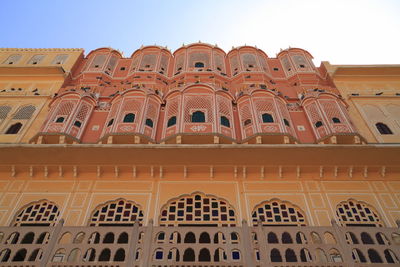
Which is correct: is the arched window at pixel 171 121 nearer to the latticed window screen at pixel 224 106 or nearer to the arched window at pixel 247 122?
the latticed window screen at pixel 224 106

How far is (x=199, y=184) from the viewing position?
33.6ft

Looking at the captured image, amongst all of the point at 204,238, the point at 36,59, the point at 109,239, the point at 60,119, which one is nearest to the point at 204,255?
the point at 204,238

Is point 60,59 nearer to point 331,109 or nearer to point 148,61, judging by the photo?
point 148,61

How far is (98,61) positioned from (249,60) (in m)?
8.07

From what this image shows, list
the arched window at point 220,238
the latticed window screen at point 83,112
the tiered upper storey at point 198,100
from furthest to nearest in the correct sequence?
the latticed window screen at point 83,112 < the tiered upper storey at point 198,100 < the arched window at point 220,238

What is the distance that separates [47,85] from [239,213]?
11.5 m

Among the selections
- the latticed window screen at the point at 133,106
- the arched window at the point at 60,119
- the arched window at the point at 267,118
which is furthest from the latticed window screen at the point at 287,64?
the arched window at the point at 60,119

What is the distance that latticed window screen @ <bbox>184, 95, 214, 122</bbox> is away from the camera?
12934 mm

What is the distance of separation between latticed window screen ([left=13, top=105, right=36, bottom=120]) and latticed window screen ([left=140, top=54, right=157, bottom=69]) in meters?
5.64

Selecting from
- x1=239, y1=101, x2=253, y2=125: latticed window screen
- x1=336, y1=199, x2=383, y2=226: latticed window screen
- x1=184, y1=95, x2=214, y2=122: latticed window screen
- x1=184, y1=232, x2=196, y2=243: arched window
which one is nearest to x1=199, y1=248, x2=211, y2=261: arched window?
x1=184, y1=232, x2=196, y2=243: arched window

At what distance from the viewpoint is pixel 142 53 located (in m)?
18.6

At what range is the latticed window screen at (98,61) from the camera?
1784 cm

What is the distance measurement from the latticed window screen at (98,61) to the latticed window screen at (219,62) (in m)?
6.03

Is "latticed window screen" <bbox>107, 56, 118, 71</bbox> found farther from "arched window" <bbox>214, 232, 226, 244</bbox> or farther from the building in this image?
"arched window" <bbox>214, 232, 226, 244</bbox>
